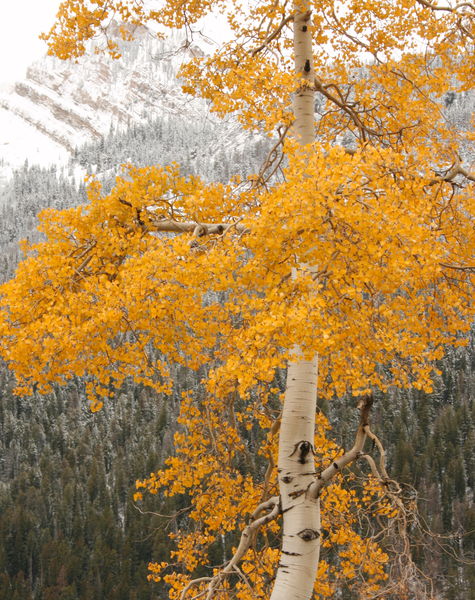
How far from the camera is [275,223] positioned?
387 cm

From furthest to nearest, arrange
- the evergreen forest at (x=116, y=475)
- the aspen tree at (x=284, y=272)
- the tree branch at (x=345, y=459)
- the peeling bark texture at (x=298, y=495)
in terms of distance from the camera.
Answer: the evergreen forest at (x=116, y=475) < the tree branch at (x=345, y=459) < the peeling bark texture at (x=298, y=495) < the aspen tree at (x=284, y=272)

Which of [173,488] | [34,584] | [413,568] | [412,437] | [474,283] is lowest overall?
[34,584]

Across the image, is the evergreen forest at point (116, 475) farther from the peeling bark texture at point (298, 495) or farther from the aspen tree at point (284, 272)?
the peeling bark texture at point (298, 495)

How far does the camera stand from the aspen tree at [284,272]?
391 cm

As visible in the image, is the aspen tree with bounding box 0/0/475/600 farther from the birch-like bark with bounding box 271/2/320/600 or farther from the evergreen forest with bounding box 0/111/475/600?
the evergreen forest with bounding box 0/111/475/600

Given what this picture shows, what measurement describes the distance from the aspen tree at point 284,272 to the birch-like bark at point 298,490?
17 millimetres

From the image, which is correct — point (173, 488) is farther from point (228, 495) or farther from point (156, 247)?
point (156, 247)

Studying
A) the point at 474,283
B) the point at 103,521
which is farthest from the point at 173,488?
the point at 103,521

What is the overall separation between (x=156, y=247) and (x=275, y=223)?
1515 millimetres

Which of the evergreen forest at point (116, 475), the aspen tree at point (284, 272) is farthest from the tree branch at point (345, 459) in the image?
the evergreen forest at point (116, 475)

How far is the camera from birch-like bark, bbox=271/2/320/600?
490cm

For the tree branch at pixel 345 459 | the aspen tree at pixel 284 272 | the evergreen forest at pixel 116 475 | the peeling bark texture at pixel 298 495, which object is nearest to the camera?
the aspen tree at pixel 284 272

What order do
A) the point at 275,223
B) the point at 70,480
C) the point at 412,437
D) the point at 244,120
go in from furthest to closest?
the point at 70,480 < the point at 412,437 < the point at 244,120 < the point at 275,223

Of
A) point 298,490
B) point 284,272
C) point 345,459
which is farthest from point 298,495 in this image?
point 284,272
